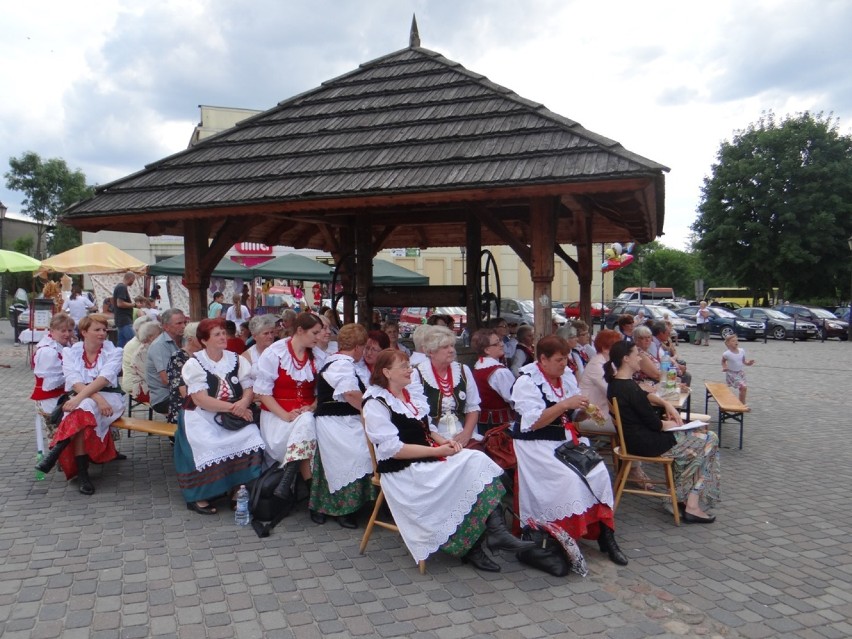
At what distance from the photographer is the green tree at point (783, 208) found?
1286 inches

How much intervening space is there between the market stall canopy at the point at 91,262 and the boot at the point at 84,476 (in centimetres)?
1077

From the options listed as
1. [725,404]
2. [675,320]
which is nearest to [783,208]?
[675,320]

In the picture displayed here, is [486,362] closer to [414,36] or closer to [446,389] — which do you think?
[446,389]

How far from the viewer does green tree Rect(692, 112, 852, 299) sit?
107 ft

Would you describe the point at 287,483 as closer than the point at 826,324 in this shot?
Yes

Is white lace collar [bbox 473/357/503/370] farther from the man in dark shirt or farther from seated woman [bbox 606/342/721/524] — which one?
the man in dark shirt

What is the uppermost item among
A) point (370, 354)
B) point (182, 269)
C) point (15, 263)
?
point (15, 263)

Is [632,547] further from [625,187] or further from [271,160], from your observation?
[271,160]

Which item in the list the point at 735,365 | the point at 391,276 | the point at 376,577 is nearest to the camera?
the point at 376,577

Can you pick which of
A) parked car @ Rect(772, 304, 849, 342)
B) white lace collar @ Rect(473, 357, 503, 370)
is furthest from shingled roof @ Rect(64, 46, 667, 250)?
parked car @ Rect(772, 304, 849, 342)

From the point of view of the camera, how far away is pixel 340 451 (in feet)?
16.2

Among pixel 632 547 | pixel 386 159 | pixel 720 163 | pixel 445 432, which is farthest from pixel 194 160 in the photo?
pixel 720 163

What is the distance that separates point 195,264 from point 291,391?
3015mm

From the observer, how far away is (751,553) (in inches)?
172
